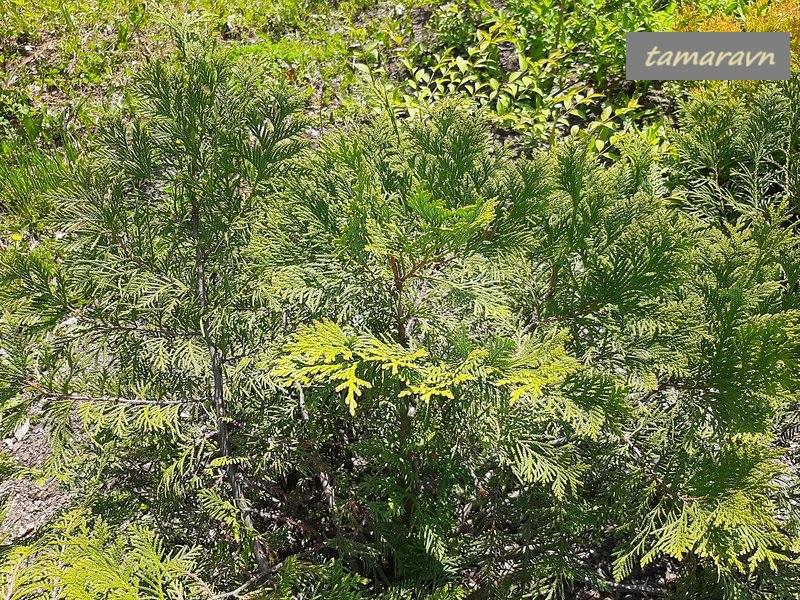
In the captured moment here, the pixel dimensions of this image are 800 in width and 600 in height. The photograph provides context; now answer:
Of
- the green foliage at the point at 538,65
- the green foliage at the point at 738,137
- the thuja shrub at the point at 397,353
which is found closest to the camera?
the thuja shrub at the point at 397,353

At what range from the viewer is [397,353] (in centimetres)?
107

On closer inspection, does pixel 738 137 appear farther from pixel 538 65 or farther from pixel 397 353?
pixel 538 65

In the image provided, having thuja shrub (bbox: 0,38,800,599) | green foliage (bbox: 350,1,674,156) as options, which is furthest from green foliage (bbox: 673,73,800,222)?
green foliage (bbox: 350,1,674,156)

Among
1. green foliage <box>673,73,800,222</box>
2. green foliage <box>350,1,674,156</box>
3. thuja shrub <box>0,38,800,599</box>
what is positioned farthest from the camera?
green foliage <box>350,1,674,156</box>

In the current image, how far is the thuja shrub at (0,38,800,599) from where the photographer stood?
1201mm

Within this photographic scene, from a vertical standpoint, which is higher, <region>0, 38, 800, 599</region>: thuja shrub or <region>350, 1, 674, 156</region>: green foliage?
<region>350, 1, 674, 156</region>: green foliage

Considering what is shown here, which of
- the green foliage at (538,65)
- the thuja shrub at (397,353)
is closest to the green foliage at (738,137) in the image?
the thuja shrub at (397,353)

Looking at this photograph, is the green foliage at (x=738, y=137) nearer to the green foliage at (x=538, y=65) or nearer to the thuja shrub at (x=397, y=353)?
the thuja shrub at (x=397, y=353)

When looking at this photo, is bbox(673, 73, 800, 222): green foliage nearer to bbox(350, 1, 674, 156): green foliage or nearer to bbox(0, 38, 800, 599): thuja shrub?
bbox(0, 38, 800, 599): thuja shrub

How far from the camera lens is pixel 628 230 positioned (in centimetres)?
136

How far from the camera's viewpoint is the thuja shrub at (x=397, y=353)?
3.94 ft

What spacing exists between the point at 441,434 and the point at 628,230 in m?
0.64

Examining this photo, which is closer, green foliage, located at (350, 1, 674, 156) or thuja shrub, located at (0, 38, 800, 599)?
thuja shrub, located at (0, 38, 800, 599)

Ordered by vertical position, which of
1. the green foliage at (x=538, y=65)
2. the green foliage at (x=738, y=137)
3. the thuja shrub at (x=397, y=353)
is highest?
the green foliage at (x=538, y=65)
